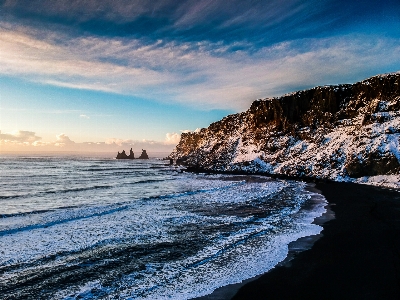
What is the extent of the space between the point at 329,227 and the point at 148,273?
1183 centimetres

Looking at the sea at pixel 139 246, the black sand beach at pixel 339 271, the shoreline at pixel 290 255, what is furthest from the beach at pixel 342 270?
the sea at pixel 139 246

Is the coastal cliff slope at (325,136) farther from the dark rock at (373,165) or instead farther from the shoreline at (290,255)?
the shoreline at (290,255)

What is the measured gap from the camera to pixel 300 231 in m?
15.1

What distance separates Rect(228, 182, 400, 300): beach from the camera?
7973 millimetres

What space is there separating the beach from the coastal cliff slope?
2985cm

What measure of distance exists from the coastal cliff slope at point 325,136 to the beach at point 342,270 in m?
A: 29.8

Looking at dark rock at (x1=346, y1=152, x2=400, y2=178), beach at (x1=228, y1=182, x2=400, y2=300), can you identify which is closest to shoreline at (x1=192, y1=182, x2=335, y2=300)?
beach at (x1=228, y1=182, x2=400, y2=300)

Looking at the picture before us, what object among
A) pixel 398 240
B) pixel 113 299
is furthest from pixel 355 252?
pixel 113 299

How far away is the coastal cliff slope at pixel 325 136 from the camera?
143ft

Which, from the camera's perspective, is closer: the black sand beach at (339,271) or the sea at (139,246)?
the black sand beach at (339,271)

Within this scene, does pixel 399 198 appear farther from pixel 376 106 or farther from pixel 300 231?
pixel 376 106

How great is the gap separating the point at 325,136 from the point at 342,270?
55800 millimetres

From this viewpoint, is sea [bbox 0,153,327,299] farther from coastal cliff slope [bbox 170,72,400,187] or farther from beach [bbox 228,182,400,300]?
coastal cliff slope [bbox 170,72,400,187]

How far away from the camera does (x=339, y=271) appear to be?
9.51 metres
